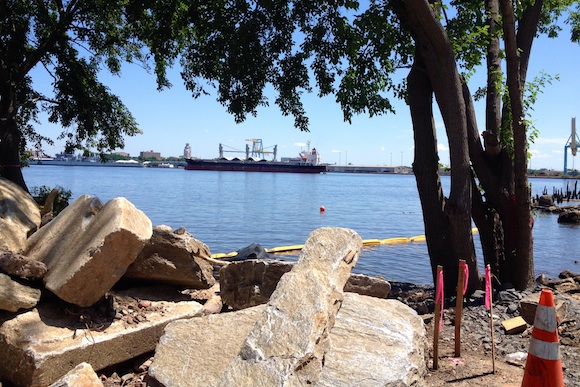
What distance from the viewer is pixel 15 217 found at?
5848 mm

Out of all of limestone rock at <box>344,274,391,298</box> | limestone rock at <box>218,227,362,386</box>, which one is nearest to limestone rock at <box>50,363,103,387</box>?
limestone rock at <box>218,227,362,386</box>

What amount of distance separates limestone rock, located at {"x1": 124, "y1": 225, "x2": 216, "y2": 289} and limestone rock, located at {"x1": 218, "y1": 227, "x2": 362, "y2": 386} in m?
2.07

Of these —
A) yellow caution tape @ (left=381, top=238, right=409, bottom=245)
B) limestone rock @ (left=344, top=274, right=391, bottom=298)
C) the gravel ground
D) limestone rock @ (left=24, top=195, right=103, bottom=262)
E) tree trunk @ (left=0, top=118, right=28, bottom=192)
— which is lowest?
yellow caution tape @ (left=381, top=238, right=409, bottom=245)

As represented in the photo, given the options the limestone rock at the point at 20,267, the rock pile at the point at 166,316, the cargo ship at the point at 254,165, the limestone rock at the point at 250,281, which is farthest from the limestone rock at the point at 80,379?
the cargo ship at the point at 254,165

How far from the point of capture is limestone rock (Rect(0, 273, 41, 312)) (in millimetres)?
4441

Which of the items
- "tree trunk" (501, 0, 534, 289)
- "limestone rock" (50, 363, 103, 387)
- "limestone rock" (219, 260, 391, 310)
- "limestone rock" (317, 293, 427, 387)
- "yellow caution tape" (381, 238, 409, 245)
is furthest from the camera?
"yellow caution tape" (381, 238, 409, 245)

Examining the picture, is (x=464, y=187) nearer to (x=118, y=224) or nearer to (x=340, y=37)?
(x=340, y=37)

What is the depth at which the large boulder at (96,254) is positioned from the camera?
4531mm

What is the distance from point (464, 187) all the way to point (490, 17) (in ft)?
10.8

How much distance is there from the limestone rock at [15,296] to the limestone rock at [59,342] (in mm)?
89

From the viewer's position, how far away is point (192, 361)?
390 centimetres

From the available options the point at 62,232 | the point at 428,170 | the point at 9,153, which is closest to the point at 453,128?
the point at 428,170

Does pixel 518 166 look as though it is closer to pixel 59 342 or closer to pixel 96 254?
pixel 96 254

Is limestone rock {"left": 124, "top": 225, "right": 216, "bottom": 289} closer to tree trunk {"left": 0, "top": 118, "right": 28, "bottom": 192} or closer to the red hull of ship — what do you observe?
tree trunk {"left": 0, "top": 118, "right": 28, "bottom": 192}
